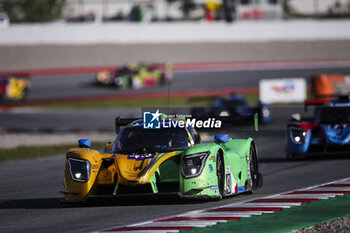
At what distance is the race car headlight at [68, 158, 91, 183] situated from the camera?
9.83 metres

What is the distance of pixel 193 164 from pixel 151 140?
1.19 meters

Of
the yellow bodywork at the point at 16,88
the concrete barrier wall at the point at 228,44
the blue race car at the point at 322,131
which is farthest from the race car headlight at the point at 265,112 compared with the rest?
the concrete barrier wall at the point at 228,44

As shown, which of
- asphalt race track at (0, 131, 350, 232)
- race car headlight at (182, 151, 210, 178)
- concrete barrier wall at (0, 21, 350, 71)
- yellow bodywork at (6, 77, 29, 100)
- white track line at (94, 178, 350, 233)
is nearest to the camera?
white track line at (94, 178, 350, 233)

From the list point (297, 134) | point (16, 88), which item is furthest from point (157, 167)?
point (16, 88)

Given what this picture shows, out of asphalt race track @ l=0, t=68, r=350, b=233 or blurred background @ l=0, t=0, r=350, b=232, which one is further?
blurred background @ l=0, t=0, r=350, b=232

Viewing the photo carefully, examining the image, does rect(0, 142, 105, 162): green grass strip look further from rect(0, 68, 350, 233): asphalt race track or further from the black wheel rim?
the black wheel rim

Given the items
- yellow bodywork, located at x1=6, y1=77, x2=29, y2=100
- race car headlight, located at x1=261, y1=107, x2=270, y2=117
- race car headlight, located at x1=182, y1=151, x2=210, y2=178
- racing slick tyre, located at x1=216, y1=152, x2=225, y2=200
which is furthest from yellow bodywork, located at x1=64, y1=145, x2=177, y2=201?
yellow bodywork, located at x1=6, y1=77, x2=29, y2=100

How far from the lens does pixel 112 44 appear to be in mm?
47719

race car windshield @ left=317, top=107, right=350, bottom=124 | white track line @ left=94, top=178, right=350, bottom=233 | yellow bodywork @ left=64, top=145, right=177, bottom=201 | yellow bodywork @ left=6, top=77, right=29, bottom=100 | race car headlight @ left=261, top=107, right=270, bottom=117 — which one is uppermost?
yellow bodywork @ left=64, top=145, right=177, bottom=201

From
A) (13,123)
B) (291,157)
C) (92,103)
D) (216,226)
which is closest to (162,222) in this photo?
(216,226)

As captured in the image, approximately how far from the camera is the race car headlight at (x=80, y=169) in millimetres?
9828

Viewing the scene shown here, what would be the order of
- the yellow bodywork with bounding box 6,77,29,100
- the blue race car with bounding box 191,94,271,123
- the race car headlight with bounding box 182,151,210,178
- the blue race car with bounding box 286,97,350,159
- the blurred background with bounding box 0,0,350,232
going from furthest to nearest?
the yellow bodywork with bounding box 6,77,29,100
the blurred background with bounding box 0,0,350,232
the blue race car with bounding box 191,94,271,123
the blue race car with bounding box 286,97,350,159
the race car headlight with bounding box 182,151,210,178

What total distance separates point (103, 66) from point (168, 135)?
37.2m

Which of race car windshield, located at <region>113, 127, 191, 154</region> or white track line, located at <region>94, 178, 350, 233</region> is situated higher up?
race car windshield, located at <region>113, 127, 191, 154</region>
